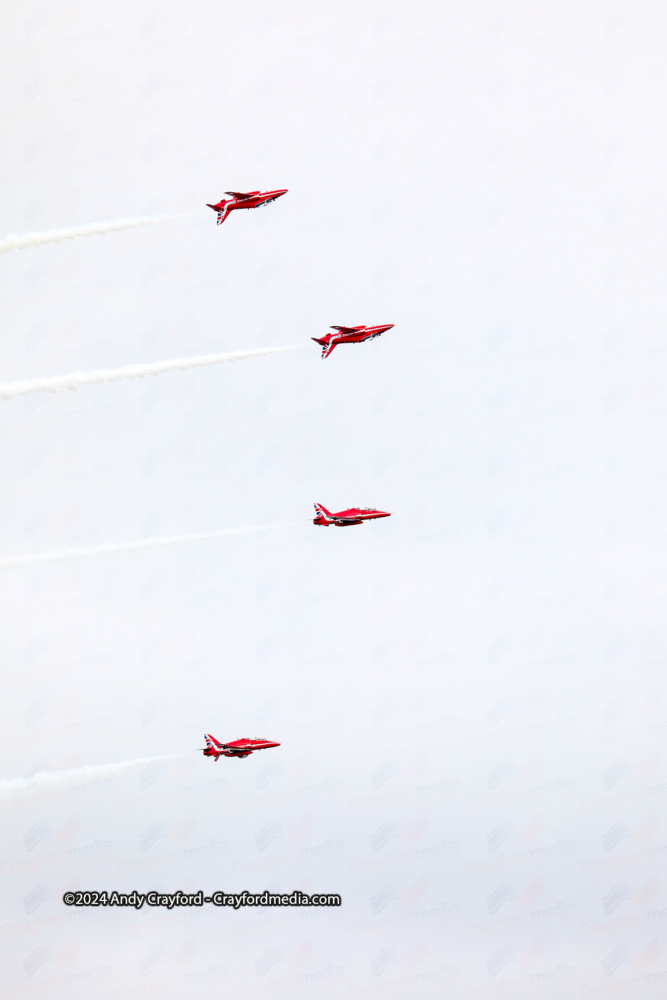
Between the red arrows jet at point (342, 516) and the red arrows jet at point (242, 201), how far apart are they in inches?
963

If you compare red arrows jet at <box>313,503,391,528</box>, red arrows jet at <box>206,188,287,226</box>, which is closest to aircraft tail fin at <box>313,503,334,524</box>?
red arrows jet at <box>313,503,391,528</box>

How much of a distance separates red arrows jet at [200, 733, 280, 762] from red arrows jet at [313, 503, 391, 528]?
18.5 metres

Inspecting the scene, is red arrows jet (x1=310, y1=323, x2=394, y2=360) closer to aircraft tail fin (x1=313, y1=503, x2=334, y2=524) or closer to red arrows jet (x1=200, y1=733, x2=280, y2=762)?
aircraft tail fin (x1=313, y1=503, x2=334, y2=524)

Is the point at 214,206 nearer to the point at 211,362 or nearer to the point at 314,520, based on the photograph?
the point at 211,362

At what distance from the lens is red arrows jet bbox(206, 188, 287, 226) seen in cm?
10094

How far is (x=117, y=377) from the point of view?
8650 cm

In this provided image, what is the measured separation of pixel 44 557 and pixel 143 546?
7832mm

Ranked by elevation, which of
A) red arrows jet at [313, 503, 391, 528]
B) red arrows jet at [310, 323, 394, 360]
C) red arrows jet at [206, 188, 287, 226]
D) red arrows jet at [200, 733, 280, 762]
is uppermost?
red arrows jet at [206, 188, 287, 226]

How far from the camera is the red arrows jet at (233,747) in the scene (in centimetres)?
10112

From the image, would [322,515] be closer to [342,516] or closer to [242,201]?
[342,516]

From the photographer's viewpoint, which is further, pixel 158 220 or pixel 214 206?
pixel 214 206

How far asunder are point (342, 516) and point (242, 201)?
26416 millimetres

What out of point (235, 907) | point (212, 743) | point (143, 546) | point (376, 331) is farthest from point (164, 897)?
point (376, 331)

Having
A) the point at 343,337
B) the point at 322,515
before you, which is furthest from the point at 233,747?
the point at 343,337
